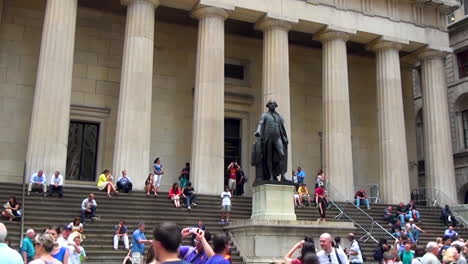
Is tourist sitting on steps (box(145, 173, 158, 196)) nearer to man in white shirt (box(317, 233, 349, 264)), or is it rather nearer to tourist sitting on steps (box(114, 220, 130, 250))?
tourist sitting on steps (box(114, 220, 130, 250))

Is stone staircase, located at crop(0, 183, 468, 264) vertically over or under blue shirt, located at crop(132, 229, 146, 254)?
over

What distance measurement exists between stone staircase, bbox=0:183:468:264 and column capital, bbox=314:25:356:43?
955 centimetres

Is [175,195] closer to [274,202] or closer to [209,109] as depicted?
[209,109]

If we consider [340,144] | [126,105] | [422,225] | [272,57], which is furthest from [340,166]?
[126,105]

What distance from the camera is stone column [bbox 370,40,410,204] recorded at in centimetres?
2728

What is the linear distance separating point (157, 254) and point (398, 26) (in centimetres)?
2831

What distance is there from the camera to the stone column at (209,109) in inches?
912

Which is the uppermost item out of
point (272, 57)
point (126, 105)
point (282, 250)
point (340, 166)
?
point (272, 57)

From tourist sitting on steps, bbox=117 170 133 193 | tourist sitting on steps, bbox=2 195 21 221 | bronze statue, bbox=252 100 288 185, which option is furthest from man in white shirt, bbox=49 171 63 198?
bronze statue, bbox=252 100 288 185

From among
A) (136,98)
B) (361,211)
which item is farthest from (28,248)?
(361,211)

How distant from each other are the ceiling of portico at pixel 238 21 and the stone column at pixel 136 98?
233 centimetres

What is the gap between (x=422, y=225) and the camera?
23.9m

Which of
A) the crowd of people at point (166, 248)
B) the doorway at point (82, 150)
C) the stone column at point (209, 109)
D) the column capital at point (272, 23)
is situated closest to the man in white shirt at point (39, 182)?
the doorway at point (82, 150)

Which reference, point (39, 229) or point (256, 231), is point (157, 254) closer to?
point (256, 231)
